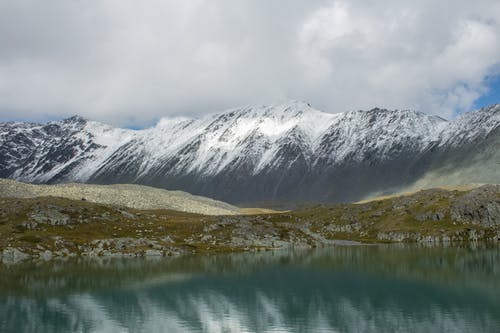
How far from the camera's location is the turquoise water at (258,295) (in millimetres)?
59719

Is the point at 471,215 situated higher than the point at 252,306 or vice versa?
the point at 471,215

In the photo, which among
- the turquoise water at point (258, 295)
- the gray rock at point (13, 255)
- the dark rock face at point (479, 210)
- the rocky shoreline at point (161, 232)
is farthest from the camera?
the dark rock face at point (479, 210)

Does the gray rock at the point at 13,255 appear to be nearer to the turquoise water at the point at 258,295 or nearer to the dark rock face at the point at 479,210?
the turquoise water at the point at 258,295

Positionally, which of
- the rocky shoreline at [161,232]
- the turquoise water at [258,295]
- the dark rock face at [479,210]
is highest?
the dark rock face at [479,210]

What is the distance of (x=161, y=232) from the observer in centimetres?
17588

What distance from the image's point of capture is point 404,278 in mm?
93812

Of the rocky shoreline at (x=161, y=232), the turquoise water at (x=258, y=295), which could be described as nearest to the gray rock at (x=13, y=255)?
the rocky shoreline at (x=161, y=232)

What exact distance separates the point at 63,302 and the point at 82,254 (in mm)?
69689

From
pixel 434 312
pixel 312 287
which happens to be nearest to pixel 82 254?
pixel 312 287

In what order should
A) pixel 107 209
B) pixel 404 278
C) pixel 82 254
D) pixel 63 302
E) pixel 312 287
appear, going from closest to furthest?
pixel 63 302
pixel 312 287
pixel 404 278
pixel 82 254
pixel 107 209

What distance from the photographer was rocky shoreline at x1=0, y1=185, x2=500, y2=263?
147m

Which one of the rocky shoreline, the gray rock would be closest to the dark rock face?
the rocky shoreline

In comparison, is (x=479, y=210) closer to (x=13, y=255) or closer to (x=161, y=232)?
(x=161, y=232)

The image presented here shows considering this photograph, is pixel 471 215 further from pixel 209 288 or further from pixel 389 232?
pixel 209 288
